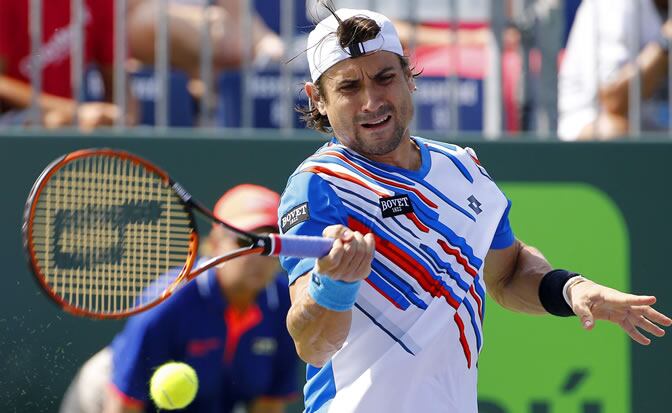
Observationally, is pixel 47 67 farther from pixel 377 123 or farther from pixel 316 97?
pixel 377 123

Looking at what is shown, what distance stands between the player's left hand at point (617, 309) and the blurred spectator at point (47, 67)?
3211 mm

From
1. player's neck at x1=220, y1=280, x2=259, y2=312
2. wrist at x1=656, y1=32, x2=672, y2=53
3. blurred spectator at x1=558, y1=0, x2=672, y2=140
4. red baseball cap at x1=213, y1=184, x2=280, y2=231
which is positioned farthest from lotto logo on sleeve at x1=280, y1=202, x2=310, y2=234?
wrist at x1=656, y1=32, x2=672, y2=53

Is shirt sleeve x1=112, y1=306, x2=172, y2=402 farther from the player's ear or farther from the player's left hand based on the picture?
the player's left hand

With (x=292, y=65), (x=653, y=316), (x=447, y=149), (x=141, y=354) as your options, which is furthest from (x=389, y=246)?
(x=292, y=65)

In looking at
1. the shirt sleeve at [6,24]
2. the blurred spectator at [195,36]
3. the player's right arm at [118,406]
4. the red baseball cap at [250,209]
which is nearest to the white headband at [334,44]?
the red baseball cap at [250,209]

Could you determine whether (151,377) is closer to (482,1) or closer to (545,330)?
(545,330)

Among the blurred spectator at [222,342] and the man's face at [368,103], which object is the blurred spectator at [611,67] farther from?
the man's face at [368,103]

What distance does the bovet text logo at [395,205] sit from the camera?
3.49m

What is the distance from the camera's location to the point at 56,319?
5.92 meters

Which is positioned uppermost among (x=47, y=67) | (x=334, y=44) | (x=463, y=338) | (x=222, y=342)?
(x=334, y=44)

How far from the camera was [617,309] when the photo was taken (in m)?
3.57

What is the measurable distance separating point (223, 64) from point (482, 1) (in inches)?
56.9

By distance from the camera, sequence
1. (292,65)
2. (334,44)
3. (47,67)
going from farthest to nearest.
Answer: (47,67), (292,65), (334,44)

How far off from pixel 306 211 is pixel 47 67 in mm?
3440
